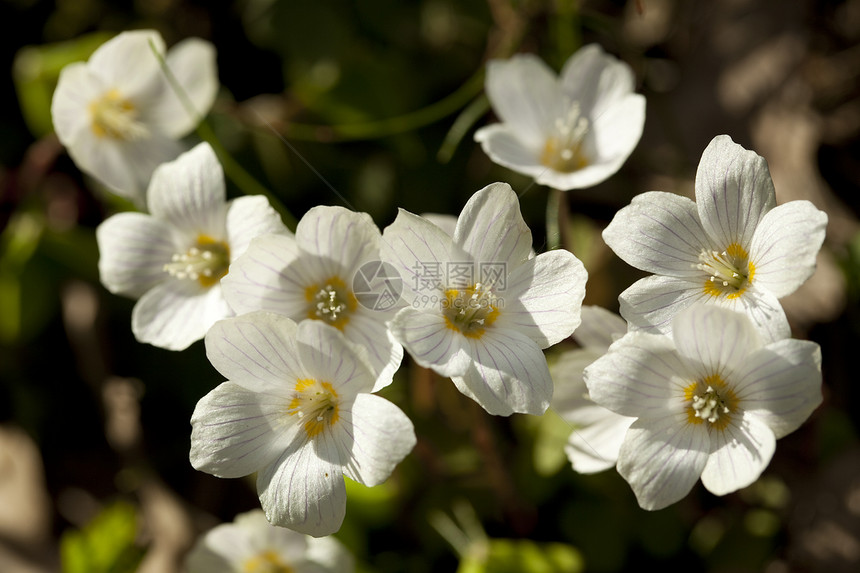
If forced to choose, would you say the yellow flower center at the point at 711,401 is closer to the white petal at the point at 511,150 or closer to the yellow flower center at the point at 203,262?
the white petal at the point at 511,150

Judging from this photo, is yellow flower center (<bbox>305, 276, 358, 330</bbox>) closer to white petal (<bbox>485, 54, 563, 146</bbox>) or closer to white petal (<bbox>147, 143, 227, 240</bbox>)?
white petal (<bbox>147, 143, 227, 240</bbox>)

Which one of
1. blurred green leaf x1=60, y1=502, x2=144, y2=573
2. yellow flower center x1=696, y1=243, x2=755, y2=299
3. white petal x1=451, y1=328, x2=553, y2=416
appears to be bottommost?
blurred green leaf x1=60, y1=502, x2=144, y2=573

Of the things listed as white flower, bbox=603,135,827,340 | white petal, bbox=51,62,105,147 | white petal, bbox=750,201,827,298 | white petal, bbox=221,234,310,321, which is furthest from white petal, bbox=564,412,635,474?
white petal, bbox=51,62,105,147

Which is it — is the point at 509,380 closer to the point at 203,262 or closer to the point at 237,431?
the point at 237,431

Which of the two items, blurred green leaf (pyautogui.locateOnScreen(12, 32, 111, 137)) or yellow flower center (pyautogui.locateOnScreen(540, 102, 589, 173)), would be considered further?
blurred green leaf (pyautogui.locateOnScreen(12, 32, 111, 137))

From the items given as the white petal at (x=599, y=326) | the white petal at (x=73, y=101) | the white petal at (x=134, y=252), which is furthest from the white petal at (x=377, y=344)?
the white petal at (x=73, y=101)

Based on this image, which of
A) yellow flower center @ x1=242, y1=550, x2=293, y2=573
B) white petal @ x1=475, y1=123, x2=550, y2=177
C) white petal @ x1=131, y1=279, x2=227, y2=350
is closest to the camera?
white petal @ x1=131, y1=279, x2=227, y2=350
